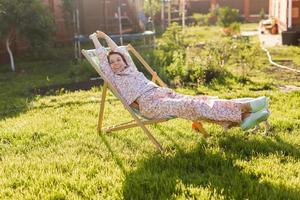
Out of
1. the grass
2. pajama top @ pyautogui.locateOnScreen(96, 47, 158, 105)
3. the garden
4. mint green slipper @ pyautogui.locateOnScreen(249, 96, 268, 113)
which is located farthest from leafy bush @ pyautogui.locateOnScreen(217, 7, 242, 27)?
mint green slipper @ pyautogui.locateOnScreen(249, 96, 268, 113)

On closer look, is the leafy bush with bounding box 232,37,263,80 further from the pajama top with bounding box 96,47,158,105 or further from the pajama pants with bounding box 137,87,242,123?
the pajama pants with bounding box 137,87,242,123

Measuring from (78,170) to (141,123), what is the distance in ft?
2.85

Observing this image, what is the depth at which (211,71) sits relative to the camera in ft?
29.7

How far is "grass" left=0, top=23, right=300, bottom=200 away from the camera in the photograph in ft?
12.8

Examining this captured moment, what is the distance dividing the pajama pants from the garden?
361 millimetres

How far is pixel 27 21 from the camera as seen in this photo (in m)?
11.6

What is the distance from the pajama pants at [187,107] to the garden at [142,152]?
14.2 inches

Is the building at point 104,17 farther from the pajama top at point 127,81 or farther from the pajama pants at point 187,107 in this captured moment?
the pajama pants at point 187,107

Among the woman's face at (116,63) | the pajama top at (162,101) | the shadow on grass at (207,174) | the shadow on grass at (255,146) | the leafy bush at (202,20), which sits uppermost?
the leafy bush at (202,20)

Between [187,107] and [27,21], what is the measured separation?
25.7 ft

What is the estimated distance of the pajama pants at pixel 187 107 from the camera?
4.68m

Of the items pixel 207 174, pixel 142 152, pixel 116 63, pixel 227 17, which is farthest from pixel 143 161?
pixel 227 17

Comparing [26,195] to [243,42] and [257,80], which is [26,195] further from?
[243,42]

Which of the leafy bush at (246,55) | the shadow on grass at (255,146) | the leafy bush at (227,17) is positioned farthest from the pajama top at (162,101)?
the leafy bush at (227,17)
